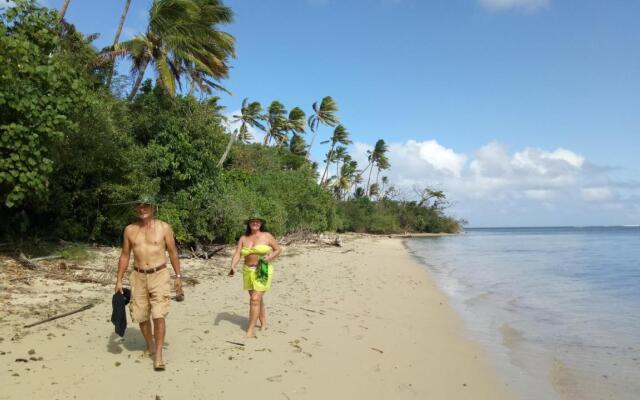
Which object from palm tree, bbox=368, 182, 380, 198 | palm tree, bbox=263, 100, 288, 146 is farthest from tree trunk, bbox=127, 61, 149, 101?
palm tree, bbox=368, 182, 380, 198

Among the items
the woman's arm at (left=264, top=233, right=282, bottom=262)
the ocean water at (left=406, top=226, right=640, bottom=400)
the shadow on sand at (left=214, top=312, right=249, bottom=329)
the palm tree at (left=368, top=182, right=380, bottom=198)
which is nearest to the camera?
the ocean water at (left=406, top=226, right=640, bottom=400)

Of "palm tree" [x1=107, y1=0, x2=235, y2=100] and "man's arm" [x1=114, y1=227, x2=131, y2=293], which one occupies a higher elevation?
"palm tree" [x1=107, y1=0, x2=235, y2=100]

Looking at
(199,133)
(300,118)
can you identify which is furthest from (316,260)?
(300,118)

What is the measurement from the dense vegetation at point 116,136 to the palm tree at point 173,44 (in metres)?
0.04

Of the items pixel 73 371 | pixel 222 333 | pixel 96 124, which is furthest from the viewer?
pixel 96 124

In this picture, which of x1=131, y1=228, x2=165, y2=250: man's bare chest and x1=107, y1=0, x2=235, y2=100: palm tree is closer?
x1=131, y1=228, x2=165, y2=250: man's bare chest

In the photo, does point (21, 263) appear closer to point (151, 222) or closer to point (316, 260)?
point (151, 222)

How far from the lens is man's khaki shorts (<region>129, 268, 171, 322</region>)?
4621mm

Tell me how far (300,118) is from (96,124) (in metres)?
38.2

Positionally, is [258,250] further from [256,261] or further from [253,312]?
[253,312]

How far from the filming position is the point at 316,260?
17.3 meters

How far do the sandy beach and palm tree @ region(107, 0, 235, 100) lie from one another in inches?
468

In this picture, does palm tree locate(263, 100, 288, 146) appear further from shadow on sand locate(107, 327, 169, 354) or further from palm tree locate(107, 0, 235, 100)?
shadow on sand locate(107, 327, 169, 354)

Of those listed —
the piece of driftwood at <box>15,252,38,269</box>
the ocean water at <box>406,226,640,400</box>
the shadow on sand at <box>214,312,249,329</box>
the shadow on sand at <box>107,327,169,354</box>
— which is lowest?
the ocean water at <box>406,226,640,400</box>
